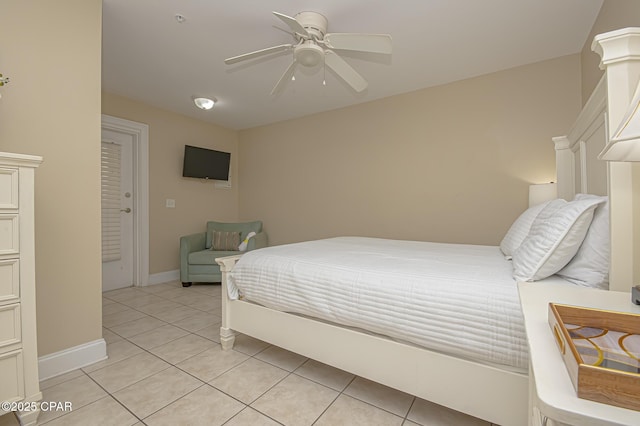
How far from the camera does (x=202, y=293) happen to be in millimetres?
3543

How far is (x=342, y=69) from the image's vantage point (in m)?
2.20

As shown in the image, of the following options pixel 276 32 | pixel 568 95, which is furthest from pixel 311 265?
pixel 568 95

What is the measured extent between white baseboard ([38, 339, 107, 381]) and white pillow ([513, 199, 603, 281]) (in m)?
2.51

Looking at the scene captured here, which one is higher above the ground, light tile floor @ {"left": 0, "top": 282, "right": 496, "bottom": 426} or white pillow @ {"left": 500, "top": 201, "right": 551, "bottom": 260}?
white pillow @ {"left": 500, "top": 201, "right": 551, "bottom": 260}

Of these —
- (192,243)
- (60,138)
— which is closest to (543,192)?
(60,138)

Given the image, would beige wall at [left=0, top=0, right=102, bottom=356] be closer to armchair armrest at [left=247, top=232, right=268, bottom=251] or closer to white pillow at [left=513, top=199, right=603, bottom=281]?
armchair armrest at [left=247, top=232, right=268, bottom=251]

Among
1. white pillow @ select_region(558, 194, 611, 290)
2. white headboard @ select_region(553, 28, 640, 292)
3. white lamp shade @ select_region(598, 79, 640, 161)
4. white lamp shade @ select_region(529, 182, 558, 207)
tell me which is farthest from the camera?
white lamp shade @ select_region(529, 182, 558, 207)

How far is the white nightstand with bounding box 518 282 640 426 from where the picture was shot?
396mm

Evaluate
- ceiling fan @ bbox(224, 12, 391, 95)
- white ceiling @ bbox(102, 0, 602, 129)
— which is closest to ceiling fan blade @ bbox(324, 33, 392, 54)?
ceiling fan @ bbox(224, 12, 391, 95)

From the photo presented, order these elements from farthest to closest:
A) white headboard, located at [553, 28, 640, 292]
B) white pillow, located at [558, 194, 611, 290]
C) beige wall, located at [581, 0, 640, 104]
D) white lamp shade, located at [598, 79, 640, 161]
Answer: beige wall, located at [581, 0, 640, 104], white pillow, located at [558, 194, 611, 290], white headboard, located at [553, 28, 640, 292], white lamp shade, located at [598, 79, 640, 161]

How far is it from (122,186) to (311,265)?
3.32m

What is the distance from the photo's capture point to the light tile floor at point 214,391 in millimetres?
1393

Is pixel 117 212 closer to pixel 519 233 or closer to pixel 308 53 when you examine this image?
pixel 308 53

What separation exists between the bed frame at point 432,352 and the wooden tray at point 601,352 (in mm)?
554
